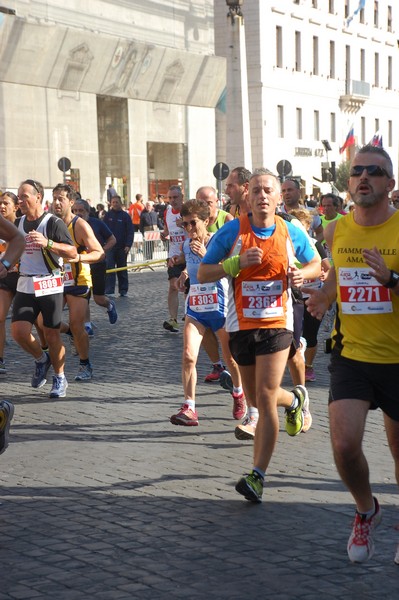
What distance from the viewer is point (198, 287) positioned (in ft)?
29.8

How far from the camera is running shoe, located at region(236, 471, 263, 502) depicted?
20.1 feet

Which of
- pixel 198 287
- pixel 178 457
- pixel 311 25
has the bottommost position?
pixel 178 457

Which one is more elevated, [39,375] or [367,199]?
[367,199]

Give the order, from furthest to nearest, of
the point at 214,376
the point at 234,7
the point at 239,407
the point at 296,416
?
the point at 234,7 < the point at 214,376 < the point at 239,407 < the point at 296,416

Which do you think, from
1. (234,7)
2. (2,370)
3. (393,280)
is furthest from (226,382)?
(234,7)

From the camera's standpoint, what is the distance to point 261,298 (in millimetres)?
6688

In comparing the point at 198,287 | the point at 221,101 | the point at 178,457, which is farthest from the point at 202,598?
the point at 221,101

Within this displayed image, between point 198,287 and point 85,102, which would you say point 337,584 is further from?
point 85,102

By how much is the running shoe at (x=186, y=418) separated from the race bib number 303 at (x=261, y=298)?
185 centimetres

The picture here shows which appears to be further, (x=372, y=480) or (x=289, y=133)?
(x=289, y=133)

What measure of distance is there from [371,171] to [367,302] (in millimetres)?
574

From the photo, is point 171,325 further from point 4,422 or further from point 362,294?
point 362,294

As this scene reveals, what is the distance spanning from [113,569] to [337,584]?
3.10 feet

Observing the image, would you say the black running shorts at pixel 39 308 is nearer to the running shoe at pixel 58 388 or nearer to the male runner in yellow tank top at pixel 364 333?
the running shoe at pixel 58 388
